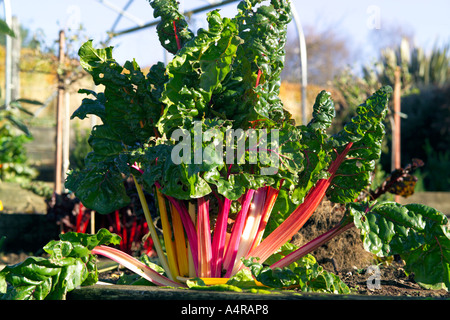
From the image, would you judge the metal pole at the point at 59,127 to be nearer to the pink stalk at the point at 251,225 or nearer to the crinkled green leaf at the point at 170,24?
the crinkled green leaf at the point at 170,24

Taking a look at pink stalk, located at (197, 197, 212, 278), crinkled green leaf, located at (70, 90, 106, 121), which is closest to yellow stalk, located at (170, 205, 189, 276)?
pink stalk, located at (197, 197, 212, 278)

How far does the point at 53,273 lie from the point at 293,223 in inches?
40.2

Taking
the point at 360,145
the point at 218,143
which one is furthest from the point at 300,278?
the point at 360,145

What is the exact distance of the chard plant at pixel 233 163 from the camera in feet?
5.89

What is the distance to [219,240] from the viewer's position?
1.96 meters

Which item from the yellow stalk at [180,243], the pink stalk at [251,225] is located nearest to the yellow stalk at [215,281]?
the pink stalk at [251,225]

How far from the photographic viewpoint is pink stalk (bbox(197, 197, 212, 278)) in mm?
1905

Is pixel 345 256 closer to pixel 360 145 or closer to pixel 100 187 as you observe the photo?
pixel 360 145

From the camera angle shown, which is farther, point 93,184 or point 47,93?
point 47,93

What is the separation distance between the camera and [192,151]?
1.69 metres

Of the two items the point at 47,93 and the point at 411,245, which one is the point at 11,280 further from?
the point at 47,93

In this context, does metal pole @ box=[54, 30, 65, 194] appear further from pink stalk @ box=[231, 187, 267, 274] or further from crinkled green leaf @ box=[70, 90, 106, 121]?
pink stalk @ box=[231, 187, 267, 274]
